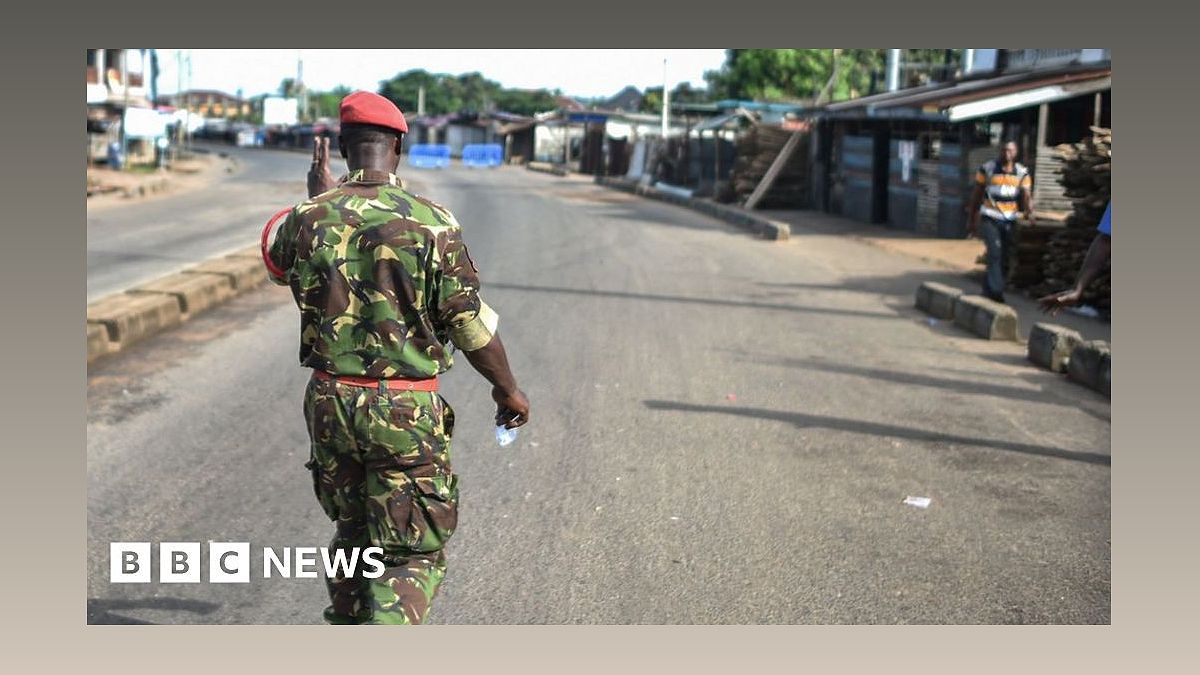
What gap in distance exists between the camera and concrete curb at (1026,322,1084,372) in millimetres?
9297

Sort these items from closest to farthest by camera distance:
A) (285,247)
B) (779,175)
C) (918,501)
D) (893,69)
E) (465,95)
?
(285,247) → (918,501) → (779,175) → (893,69) → (465,95)

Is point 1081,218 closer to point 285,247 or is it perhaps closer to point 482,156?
point 285,247

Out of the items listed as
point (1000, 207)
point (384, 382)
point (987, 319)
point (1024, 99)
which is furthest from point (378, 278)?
point (1024, 99)

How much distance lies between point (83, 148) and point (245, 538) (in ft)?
5.55

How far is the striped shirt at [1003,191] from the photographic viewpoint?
1254 centimetres

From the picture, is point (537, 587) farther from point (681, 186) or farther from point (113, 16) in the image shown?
point (681, 186)

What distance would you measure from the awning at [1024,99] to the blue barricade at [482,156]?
38559 millimetres

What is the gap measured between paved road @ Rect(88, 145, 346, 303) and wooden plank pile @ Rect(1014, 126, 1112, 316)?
8924 millimetres

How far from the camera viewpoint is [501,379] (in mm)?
3666

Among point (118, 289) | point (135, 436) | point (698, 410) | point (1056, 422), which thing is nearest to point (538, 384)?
point (698, 410)

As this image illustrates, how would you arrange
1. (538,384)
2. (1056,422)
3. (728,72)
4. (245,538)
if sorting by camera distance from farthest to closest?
(728,72)
(538,384)
(1056,422)
(245,538)

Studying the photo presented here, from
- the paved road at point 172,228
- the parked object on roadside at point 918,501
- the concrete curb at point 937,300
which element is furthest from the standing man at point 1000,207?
the paved road at point 172,228

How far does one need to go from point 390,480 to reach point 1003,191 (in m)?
10.2

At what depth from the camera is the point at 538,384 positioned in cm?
860
